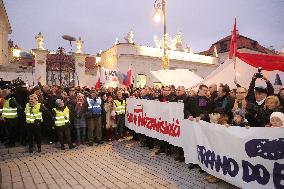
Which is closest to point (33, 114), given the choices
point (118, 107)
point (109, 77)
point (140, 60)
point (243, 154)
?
point (118, 107)

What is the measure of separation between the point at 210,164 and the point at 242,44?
42786mm

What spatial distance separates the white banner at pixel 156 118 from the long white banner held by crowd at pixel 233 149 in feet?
0.09

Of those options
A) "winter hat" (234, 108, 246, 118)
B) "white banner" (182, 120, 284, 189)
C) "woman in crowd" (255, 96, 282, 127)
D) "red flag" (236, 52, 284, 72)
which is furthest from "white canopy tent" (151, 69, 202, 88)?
"woman in crowd" (255, 96, 282, 127)

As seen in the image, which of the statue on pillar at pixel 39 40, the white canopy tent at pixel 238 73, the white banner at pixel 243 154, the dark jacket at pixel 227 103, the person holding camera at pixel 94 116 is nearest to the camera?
the white banner at pixel 243 154

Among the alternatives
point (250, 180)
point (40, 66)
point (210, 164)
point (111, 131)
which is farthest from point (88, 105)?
point (40, 66)

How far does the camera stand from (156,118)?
361 inches

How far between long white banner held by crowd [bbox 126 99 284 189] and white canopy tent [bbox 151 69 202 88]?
405 cm

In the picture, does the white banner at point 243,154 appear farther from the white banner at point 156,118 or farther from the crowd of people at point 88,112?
the white banner at point 156,118

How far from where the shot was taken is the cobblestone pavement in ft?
20.6

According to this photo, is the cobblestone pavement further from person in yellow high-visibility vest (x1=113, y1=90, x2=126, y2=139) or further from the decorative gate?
the decorative gate

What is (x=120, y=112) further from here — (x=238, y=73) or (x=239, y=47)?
(x=239, y=47)

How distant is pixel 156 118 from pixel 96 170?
269 centimetres

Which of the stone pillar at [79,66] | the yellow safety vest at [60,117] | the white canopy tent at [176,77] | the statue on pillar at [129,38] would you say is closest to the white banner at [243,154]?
the yellow safety vest at [60,117]

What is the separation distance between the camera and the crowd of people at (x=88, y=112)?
307 inches
